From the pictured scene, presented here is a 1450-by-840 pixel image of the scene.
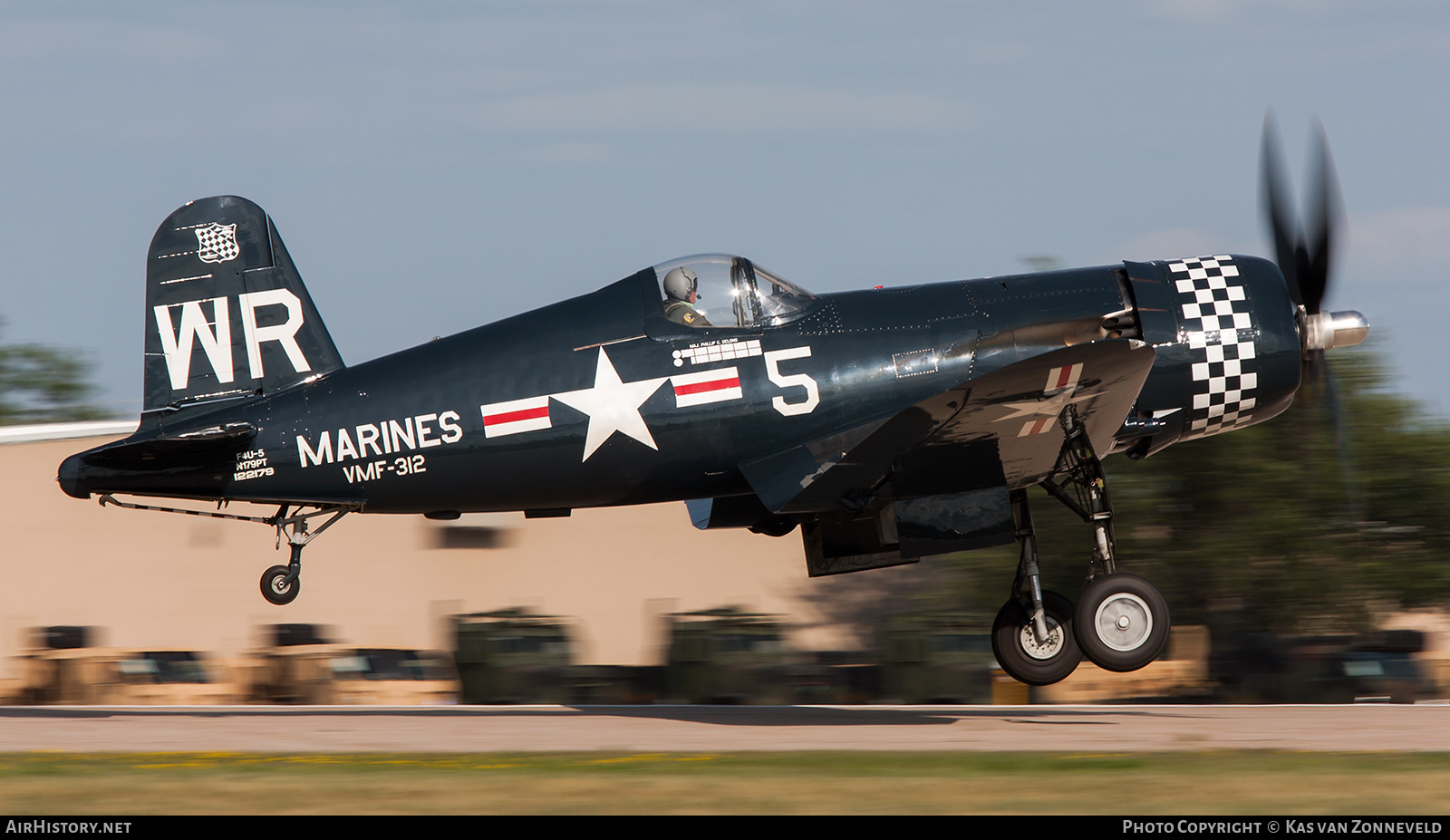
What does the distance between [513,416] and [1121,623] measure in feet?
16.5

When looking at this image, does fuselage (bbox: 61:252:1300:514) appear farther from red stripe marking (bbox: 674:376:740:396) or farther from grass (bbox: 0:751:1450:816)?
grass (bbox: 0:751:1450:816)

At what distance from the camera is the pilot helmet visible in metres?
10.9

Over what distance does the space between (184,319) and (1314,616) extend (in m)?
17.6

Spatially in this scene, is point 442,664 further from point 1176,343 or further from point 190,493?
point 1176,343

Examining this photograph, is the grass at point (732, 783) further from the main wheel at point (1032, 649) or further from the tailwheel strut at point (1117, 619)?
the main wheel at point (1032, 649)

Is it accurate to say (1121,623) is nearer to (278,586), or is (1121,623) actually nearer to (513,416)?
(513,416)

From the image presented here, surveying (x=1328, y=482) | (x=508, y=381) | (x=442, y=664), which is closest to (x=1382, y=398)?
(x=1328, y=482)

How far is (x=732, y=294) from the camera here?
10930mm

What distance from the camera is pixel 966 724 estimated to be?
11398mm

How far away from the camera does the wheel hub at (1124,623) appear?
10.9m

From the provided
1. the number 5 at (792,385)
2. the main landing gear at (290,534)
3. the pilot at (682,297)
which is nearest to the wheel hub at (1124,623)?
the number 5 at (792,385)

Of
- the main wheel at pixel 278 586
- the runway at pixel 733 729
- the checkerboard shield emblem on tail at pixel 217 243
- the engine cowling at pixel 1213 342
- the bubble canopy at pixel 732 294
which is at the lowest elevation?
the runway at pixel 733 729

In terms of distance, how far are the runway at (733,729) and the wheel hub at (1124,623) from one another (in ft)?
2.25

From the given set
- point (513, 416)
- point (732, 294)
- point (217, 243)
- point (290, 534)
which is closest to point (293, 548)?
point (290, 534)
